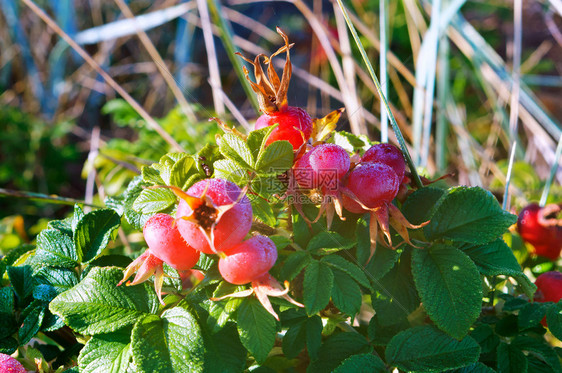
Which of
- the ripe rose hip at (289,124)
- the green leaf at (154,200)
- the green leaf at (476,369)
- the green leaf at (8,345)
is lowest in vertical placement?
the green leaf at (476,369)

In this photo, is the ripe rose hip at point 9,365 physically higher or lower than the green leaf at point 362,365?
higher

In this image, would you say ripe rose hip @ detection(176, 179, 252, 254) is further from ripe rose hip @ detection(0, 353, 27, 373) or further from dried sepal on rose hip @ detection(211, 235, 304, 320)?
ripe rose hip @ detection(0, 353, 27, 373)

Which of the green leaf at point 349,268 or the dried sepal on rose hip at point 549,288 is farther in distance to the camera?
the dried sepal on rose hip at point 549,288

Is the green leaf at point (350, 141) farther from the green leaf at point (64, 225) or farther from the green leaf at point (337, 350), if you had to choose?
the green leaf at point (64, 225)

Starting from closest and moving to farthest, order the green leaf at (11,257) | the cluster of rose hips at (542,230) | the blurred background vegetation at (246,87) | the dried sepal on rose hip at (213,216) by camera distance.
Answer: the dried sepal on rose hip at (213,216) < the green leaf at (11,257) < the cluster of rose hips at (542,230) < the blurred background vegetation at (246,87)

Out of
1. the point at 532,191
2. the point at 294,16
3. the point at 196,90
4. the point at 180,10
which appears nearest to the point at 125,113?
the point at 180,10

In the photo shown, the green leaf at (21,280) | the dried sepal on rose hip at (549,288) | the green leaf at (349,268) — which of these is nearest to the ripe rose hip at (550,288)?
the dried sepal on rose hip at (549,288)

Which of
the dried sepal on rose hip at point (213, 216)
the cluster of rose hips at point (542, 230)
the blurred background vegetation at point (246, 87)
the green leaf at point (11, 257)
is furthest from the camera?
the blurred background vegetation at point (246, 87)

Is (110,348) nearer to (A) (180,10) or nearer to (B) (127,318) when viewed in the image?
(B) (127,318)
